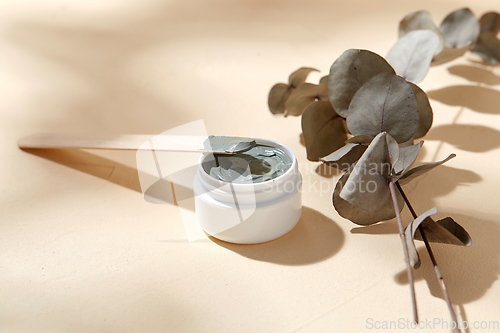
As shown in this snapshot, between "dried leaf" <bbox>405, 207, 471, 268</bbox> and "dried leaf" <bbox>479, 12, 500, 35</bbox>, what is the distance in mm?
891

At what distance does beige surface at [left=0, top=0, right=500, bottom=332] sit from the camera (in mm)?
625

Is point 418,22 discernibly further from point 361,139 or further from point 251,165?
point 251,165

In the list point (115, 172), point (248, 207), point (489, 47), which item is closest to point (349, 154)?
point (248, 207)

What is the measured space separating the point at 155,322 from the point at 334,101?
48 cm

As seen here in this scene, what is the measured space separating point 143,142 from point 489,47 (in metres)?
1.05

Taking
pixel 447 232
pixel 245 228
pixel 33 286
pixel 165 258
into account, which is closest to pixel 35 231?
pixel 33 286

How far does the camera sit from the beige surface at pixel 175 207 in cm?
62

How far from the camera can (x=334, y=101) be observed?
824mm

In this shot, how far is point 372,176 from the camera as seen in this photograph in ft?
2.11

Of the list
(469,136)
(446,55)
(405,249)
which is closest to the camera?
(405,249)

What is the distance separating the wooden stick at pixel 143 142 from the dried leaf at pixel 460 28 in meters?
0.79

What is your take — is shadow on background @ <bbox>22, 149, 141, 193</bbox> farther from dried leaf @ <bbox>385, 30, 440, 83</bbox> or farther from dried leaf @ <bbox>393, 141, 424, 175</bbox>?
dried leaf @ <bbox>385, 30, 440, 83</bbox>

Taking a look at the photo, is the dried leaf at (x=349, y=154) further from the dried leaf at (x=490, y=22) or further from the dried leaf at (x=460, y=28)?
the dried leaf at (x=490, y=22)

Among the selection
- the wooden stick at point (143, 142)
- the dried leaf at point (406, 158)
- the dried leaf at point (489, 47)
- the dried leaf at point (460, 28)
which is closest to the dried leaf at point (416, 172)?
the dried leaf at point (406, 158)
